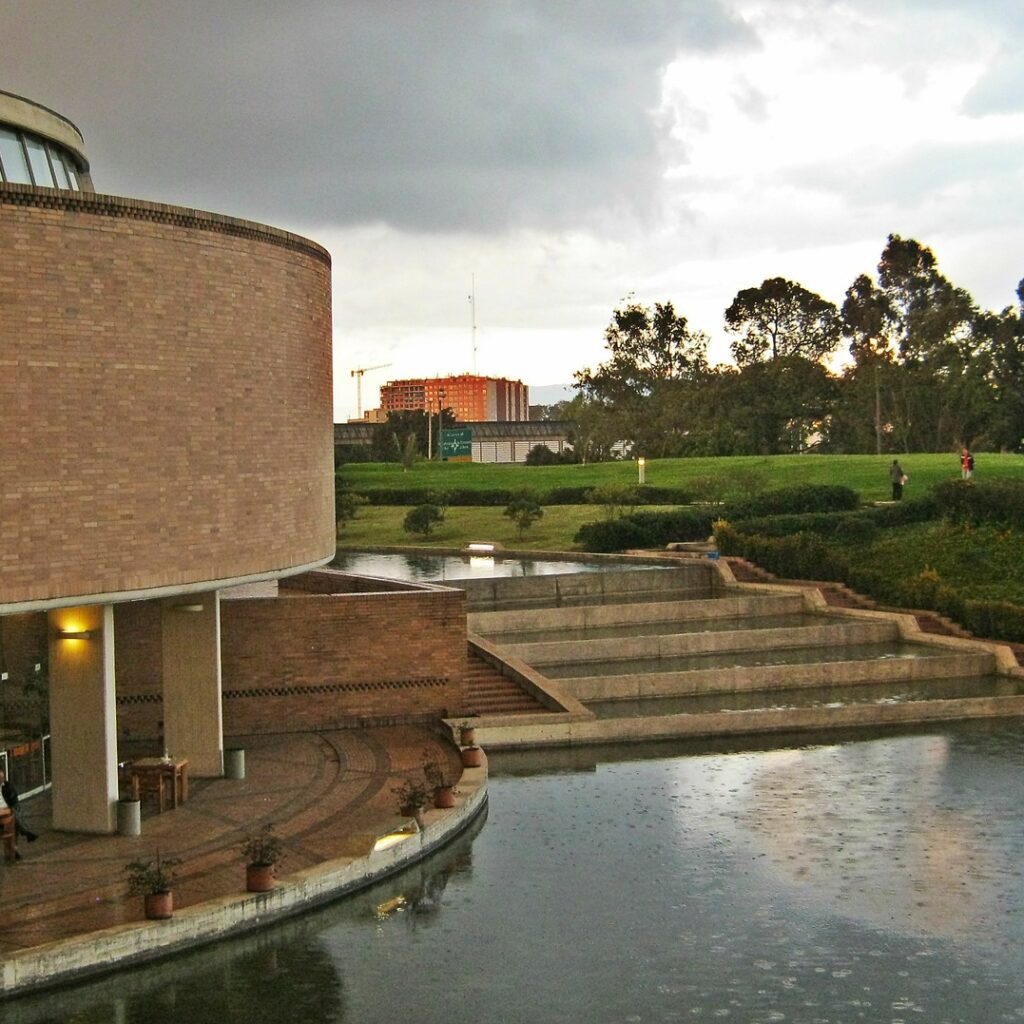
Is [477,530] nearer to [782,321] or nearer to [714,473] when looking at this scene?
[714,473]

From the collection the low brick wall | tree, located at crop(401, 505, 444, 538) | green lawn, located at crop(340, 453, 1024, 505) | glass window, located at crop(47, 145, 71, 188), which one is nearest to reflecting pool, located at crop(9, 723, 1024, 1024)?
the low brick wall

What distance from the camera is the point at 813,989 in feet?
41.8

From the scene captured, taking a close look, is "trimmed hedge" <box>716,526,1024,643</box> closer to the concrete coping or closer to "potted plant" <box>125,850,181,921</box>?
the concrete coping

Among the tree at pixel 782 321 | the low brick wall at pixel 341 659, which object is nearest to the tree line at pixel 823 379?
the tree at pixel 782 321

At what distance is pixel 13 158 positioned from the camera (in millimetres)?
17406

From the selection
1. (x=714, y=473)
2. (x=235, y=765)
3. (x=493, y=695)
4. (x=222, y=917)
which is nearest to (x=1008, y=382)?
(x=714, y=473)

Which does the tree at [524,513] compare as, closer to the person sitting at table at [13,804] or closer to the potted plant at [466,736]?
the potted plant at [466,736]

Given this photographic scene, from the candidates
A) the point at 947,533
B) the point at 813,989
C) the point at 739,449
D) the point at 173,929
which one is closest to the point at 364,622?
the point at 173,929

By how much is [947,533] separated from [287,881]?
29770 millimetres

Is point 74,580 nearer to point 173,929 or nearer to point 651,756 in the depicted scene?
point 173,929

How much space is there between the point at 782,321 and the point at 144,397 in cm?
7837

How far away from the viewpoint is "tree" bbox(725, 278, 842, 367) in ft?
294

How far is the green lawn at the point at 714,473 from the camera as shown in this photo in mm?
53753

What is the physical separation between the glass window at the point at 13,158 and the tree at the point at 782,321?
7508 centimetres
